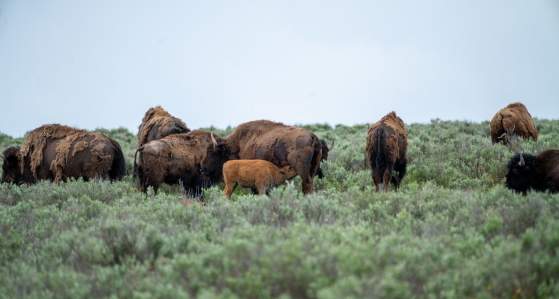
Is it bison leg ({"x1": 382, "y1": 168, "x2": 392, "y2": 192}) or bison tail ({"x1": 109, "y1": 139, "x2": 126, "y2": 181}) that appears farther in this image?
bison tail ({"x1": 109, "y1": 139, "x2": 126, "y2": 181})

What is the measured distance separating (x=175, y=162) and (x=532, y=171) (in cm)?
639

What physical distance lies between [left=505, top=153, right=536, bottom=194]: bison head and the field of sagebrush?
1.15m

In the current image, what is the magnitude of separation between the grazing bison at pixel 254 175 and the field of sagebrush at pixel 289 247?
44.9 inches

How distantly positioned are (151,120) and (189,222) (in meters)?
7.31

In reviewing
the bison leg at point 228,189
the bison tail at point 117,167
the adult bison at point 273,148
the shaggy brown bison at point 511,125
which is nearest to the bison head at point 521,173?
the adult bison at point 273,148

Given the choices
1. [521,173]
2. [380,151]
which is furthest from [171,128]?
[521,173]

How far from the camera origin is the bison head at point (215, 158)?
12.1 m

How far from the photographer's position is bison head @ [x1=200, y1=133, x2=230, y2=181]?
12062mm

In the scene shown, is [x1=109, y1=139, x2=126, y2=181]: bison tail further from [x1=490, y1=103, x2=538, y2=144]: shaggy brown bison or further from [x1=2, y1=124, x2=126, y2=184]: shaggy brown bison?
[x1=490, y1=103, x2=538, y2=144]: shaggy brown bison

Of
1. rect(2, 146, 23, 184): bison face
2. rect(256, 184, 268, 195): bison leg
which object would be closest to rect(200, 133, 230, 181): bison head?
rect(256, 184, 268, 195): bison leg

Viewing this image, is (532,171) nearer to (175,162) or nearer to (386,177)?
(386,177)

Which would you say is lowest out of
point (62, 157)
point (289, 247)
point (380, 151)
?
point (289, 247)

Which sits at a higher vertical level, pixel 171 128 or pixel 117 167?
pixel 171 128

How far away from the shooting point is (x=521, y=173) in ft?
31.5
